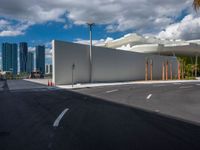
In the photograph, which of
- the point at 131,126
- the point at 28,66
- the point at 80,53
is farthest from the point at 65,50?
the point at 28,66

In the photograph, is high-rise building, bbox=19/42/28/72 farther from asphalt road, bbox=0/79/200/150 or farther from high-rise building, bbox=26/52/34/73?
asphalt road, bbox=0/79/200/150

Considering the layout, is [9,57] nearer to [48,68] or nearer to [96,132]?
[48,68]

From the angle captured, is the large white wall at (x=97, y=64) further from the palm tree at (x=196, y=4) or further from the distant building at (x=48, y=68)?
the distant building at (x=48, y=68)

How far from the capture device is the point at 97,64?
34656 millimetres

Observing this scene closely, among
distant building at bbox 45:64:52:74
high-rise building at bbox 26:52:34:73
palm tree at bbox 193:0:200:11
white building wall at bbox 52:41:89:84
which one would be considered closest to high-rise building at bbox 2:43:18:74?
high-rise building at bbox 26:52:34:73

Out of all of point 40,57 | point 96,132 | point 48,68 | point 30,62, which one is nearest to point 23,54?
point 40,57

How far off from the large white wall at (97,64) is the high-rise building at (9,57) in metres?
56.5

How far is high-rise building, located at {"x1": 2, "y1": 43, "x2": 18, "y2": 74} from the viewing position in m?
88.7

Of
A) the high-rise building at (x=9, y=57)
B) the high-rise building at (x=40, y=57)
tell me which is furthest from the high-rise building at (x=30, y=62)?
the high-rise building at (x=9, y=57)

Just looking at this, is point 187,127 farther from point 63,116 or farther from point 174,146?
point 63,116

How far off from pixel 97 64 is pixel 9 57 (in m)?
62.9

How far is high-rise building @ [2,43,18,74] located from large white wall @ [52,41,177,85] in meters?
56.5

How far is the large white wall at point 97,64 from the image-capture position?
97.8 ft

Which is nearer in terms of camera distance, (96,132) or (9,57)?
(96,132)
